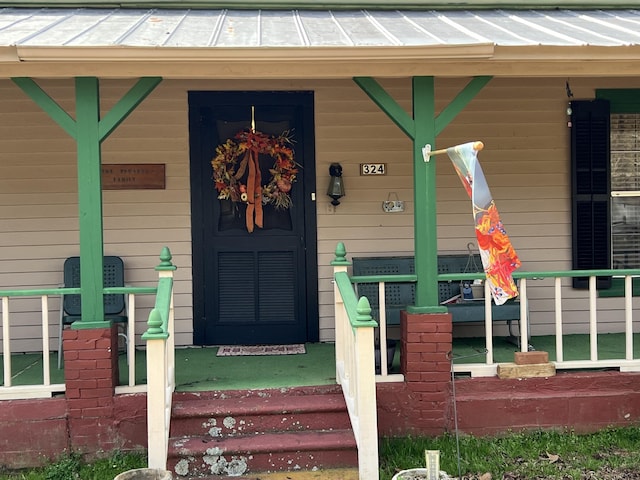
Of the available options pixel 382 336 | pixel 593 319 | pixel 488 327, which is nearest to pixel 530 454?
pixel 488 327

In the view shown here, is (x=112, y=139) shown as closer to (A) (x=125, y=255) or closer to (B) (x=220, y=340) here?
(A) (x=125, y=255)

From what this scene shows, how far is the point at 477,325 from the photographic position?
6137 millimetres

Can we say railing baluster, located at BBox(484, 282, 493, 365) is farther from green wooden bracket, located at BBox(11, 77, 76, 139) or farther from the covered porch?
green wooden bracket, located at BBox(11, 77, 76, 139)

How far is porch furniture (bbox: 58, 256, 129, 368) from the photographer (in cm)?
559

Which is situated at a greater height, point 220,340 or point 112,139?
point 112,139

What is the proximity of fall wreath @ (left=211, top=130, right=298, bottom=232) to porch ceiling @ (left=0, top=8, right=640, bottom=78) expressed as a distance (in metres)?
1.19

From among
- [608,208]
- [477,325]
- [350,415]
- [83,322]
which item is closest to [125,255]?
[83,322]

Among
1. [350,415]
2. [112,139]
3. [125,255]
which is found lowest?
[350,415]

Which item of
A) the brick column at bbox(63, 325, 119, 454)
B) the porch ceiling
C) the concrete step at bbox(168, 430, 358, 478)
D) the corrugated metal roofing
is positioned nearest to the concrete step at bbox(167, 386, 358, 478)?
the concrete step at bbox(168, 430, 358, 478)

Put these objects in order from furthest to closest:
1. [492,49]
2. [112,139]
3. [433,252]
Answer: [112,139] < [433,252] < [492,49]

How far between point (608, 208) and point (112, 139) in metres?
4.73

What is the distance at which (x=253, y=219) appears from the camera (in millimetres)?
5973

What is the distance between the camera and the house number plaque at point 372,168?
6.06m

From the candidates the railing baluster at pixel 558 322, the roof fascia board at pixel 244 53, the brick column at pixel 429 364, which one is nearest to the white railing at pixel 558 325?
the railing baluster at pixel 558 322
